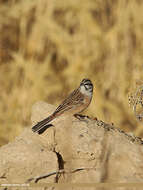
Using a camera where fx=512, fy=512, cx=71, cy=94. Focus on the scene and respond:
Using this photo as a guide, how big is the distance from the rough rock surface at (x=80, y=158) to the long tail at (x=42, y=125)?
177 millimetres

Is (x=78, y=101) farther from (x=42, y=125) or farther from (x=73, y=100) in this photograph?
(x=42, y=125)

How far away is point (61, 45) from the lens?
935cm

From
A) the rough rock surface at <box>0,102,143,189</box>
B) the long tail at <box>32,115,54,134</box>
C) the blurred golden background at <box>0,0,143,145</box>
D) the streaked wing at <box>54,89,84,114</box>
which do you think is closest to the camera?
the rough rock surface at <box>0,102,143,189</box>

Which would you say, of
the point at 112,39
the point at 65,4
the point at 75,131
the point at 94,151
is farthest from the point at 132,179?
the point at 65,4

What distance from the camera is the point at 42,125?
4.96m

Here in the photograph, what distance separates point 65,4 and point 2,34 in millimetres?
1360

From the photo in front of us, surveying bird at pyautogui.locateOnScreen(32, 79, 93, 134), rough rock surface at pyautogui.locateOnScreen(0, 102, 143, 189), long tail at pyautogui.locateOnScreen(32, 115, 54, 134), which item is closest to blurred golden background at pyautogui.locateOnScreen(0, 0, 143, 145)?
bird at pyautogui.locateOnScreen(32, 79, 93, 134)

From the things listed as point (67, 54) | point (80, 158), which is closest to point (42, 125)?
point (80, 158)

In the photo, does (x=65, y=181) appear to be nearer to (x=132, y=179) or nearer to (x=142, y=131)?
(x=132, y=179)

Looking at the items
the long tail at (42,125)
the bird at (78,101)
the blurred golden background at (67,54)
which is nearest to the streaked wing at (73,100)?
the bird at (78,101)

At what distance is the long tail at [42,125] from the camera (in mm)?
4852

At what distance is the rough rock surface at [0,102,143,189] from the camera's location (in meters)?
4.20

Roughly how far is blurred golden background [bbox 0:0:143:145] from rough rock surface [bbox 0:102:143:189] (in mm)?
3886

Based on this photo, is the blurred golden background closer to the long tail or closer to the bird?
the bird
